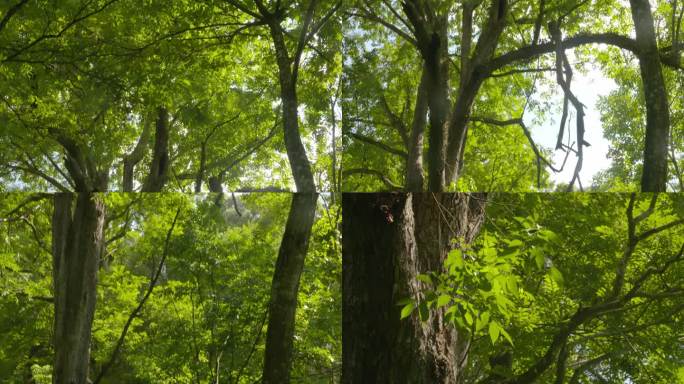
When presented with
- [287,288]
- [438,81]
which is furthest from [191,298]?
[438,81]

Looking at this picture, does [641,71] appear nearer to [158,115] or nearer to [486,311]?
[486,311]

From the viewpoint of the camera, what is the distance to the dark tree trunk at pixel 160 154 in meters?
2.14

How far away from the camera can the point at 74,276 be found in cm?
249

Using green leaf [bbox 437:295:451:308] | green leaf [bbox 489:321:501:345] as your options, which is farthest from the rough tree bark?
green leaf [bbox 489:321:501:345]

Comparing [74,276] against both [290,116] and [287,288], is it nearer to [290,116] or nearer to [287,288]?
[287,288]

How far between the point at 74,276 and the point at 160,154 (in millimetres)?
772

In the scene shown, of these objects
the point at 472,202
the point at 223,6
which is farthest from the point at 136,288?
the point at 472,202

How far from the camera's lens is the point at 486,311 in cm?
193

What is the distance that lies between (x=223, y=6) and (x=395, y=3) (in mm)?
622

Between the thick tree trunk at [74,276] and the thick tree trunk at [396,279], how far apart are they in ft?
3.57

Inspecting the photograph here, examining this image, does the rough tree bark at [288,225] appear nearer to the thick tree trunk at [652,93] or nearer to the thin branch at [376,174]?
the thin branch at [376,174]

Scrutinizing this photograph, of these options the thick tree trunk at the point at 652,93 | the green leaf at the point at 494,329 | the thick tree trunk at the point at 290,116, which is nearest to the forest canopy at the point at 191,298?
the thick tree trunk at the point at 290,116

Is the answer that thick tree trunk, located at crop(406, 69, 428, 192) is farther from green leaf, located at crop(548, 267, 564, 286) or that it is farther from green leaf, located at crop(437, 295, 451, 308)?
green leaf, located at crop(548, 267, 564, 286)

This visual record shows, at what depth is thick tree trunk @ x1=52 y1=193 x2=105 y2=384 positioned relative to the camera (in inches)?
95.2
